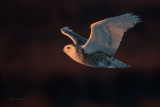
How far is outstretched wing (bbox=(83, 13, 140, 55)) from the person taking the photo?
2.51m

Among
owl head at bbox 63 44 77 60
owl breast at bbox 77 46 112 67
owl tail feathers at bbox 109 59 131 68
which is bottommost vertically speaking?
owl tail feathers at bbox 109 59 131 68

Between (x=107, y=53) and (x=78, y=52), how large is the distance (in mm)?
201

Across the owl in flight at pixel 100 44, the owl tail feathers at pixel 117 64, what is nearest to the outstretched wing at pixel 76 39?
the owl in flight at pixel 100 44

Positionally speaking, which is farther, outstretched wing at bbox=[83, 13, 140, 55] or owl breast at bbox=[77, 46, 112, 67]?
owl breast at bbox=[77, 46, 112, 67]

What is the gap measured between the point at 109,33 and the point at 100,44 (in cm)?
12

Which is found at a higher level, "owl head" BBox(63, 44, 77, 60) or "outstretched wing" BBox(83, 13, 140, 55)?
"outstretched wing" BBox(83, 13, 140, 55)

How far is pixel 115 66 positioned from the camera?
2.79 metres

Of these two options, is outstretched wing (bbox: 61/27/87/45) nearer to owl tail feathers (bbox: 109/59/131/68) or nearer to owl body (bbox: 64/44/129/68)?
owl body (bbox: 64/44/129/68)

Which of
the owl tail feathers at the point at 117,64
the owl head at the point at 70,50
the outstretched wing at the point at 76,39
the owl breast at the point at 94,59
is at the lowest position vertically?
the owl tail feathers at the point at 117,64

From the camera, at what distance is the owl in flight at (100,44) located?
256 cm

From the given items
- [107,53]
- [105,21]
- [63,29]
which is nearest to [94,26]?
[105,21]

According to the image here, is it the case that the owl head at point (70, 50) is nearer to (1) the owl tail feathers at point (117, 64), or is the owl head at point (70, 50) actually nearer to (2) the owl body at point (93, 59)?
(2) the owl body at point (93, 59)

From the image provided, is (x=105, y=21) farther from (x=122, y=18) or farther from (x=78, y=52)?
(x=78, y=52)

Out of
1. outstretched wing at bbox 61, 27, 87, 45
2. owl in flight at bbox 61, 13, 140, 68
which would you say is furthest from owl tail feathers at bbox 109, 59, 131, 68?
outstretched wing at bbox 61, 27, 87, 45
